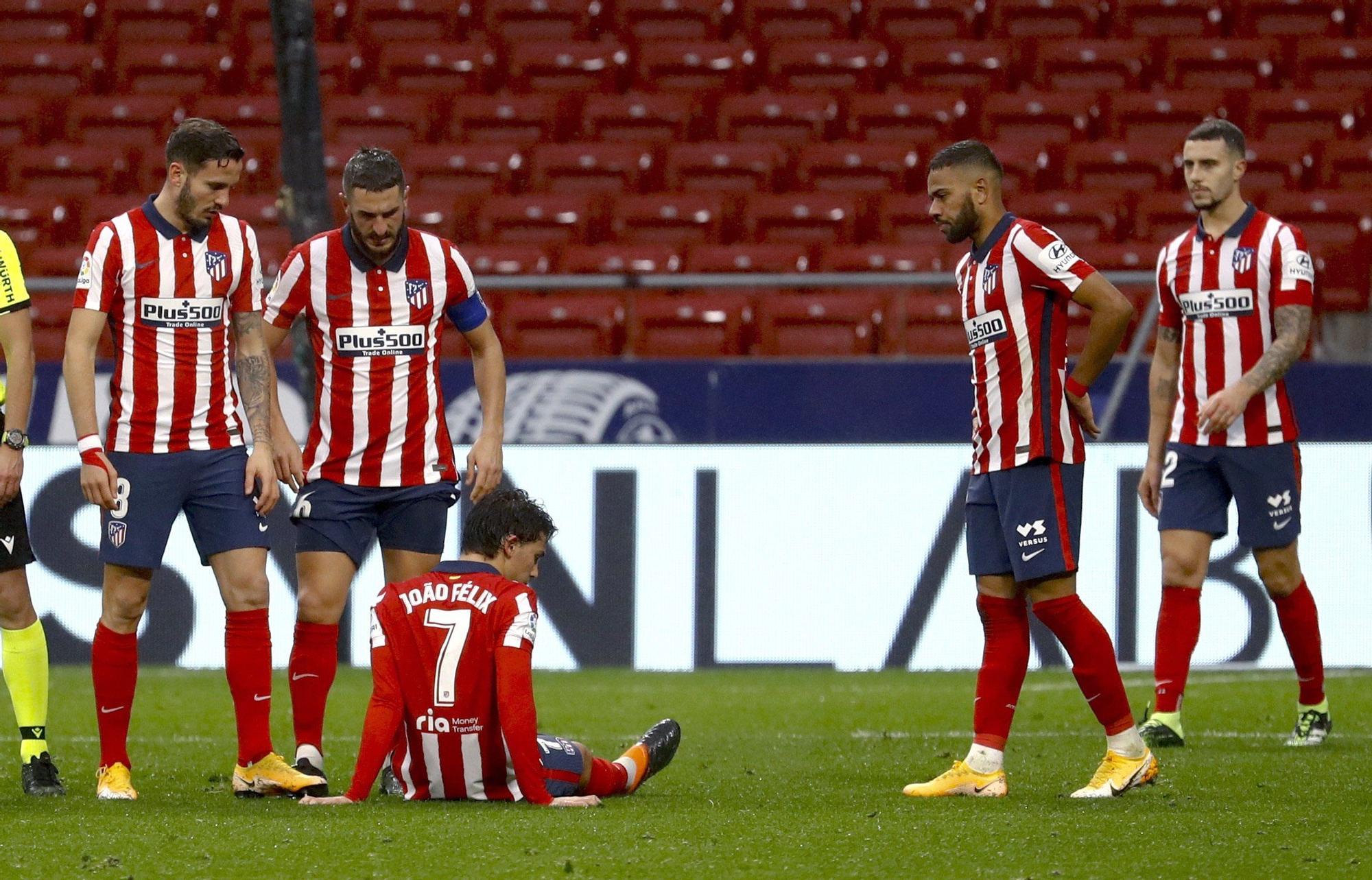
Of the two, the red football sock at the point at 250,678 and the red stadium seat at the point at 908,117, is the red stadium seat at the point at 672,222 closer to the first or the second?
the red stadium seat at the point at 908,117

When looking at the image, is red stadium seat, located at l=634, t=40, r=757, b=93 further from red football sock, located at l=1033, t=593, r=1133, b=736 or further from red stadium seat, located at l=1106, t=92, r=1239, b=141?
red football sock, located at l=1033, t=593, r=1133, b=736

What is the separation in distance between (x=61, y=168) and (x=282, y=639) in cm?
548

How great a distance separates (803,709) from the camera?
7465 mm

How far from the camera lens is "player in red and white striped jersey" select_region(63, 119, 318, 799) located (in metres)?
4.96

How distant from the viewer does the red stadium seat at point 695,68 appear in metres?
14.1

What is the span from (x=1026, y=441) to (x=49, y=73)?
11468mm

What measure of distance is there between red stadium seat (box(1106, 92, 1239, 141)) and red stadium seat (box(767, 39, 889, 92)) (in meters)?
1.73

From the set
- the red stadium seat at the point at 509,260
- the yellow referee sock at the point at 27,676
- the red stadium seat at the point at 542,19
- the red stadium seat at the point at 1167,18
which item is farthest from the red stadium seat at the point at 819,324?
the red stadium seat at the point at 1167,18

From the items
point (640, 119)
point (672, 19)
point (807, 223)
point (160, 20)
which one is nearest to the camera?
point (807, 223)

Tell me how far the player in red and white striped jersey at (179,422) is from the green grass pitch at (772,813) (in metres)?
0.33

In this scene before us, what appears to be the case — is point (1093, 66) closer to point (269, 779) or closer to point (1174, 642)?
point (1174, 642)

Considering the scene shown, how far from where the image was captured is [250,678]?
5.11 m

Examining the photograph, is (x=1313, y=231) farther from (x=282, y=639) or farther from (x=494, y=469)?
(x=494, y=469)

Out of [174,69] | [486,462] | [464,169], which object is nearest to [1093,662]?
[486,462]
